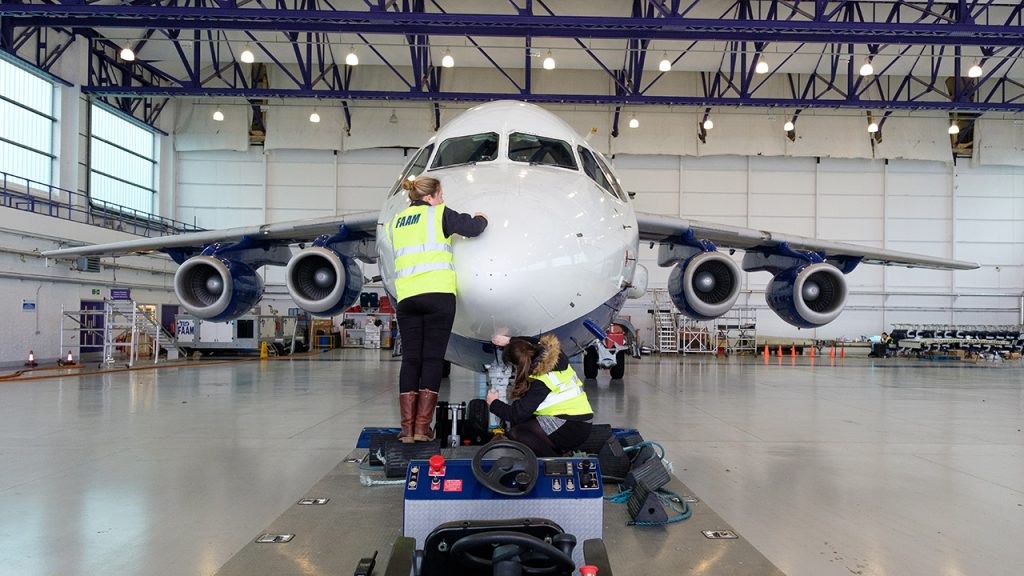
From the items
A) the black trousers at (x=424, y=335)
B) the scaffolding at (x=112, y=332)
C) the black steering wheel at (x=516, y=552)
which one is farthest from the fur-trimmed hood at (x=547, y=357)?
the scaffolding at (x=112, y=332)

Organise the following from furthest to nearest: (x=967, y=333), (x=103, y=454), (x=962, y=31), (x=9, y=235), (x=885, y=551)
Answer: (x=967, y=333) → (x=9, y=235) → (x=962, y=31) → (x=103, y=454) → (x=885, y=551)

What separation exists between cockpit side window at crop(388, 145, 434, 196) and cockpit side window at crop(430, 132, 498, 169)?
0.71ft

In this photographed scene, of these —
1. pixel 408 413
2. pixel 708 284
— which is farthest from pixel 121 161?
pixel 408 413

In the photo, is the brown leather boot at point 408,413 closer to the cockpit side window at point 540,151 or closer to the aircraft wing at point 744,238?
the cockpit side window at point 540,151

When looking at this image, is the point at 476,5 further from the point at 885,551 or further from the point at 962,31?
the point at 885,551

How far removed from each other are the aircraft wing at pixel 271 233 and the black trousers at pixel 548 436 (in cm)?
490

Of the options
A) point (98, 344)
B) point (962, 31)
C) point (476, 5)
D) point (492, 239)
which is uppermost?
point (476, 5)

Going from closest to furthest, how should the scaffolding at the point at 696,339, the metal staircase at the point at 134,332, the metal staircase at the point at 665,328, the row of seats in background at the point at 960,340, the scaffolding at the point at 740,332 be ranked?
the metal staircase at the point at 134,332 → the row of seats in background at the point at 960,340 → the metal staircase at the point at 665,328 → the scaffolding at the point at 696,339 → the scaffolding at the point at 740,332

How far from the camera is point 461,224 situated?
4199 millimetres

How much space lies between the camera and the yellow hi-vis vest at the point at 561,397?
4.39 m

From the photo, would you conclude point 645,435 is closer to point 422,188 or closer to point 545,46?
point 422,188

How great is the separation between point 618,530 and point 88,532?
323 cm

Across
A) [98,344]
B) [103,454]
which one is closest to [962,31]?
[103,454]

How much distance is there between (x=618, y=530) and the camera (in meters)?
3.96
